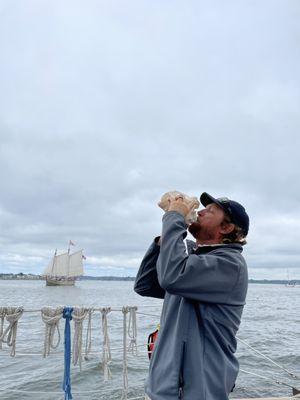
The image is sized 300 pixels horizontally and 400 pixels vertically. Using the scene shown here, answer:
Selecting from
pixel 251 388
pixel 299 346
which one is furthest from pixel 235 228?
pixel 299 346

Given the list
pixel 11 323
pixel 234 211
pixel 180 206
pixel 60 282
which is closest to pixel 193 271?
pixel 180 206

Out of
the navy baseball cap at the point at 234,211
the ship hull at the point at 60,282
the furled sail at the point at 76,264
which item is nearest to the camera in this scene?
the navy baseball cap at the point at 234,211

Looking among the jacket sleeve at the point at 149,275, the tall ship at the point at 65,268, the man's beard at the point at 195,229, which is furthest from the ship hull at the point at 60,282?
the man's beard at the point at 195,229

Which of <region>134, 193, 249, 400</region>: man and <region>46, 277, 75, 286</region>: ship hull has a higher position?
<region>134, 193, 249, 400</region>: man

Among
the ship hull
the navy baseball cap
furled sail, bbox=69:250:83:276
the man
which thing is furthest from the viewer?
the ship hull

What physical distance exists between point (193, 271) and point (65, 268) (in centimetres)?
10390

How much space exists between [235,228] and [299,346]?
575 inches

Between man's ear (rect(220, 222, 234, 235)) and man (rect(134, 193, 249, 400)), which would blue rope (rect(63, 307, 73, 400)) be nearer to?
man (rect(134, 193, 249, 400))

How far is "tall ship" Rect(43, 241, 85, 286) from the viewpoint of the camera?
330 ft

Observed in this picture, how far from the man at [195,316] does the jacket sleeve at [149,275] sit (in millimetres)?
306

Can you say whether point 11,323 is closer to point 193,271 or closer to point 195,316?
point 195,316

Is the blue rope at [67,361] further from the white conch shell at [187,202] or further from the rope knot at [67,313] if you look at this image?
the white conch shell at [187,202]

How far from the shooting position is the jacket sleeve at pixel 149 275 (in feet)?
7.13

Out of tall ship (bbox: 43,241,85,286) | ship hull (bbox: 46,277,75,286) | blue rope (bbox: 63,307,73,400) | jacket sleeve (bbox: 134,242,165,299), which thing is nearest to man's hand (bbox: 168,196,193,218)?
jacket sleeve (bbox: 134,242,165,299)
